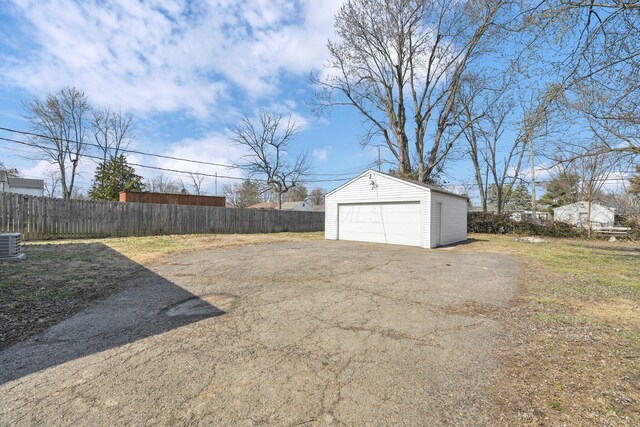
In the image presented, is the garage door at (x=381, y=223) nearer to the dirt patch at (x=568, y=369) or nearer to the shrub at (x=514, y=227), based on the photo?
the dirt patch at (x=568, y=369)

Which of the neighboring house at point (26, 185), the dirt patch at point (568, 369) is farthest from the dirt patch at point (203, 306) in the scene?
the neighboring house at point (26, 185)

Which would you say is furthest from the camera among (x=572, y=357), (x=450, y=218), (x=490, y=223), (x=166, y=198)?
(x=490, y=223)

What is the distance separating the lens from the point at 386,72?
19406mm

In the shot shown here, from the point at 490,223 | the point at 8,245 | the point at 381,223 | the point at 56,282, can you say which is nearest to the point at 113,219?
the point at 8,245

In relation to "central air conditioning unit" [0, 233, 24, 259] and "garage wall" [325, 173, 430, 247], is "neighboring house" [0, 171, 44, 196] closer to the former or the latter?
"central air conditioning unit" [0, 233, 24, 259]

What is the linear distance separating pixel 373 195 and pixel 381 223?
4.24 ft

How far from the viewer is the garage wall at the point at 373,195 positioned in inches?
460

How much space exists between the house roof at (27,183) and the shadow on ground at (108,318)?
1382 inches

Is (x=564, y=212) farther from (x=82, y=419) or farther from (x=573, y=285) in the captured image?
(x=82, y=419)

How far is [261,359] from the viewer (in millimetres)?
2520

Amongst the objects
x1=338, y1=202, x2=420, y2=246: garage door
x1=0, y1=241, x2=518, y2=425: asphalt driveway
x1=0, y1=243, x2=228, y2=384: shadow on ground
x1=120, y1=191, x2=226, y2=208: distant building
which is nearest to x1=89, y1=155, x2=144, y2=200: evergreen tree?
x1=120, y1=191, x2=226, y2=208: distant building

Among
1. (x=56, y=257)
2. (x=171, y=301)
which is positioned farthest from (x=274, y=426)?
(x=56, y=257)

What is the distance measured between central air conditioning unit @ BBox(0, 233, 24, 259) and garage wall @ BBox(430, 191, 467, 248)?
477 inches

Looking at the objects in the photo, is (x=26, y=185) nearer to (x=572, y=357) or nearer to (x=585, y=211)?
(x=572, y=357)
